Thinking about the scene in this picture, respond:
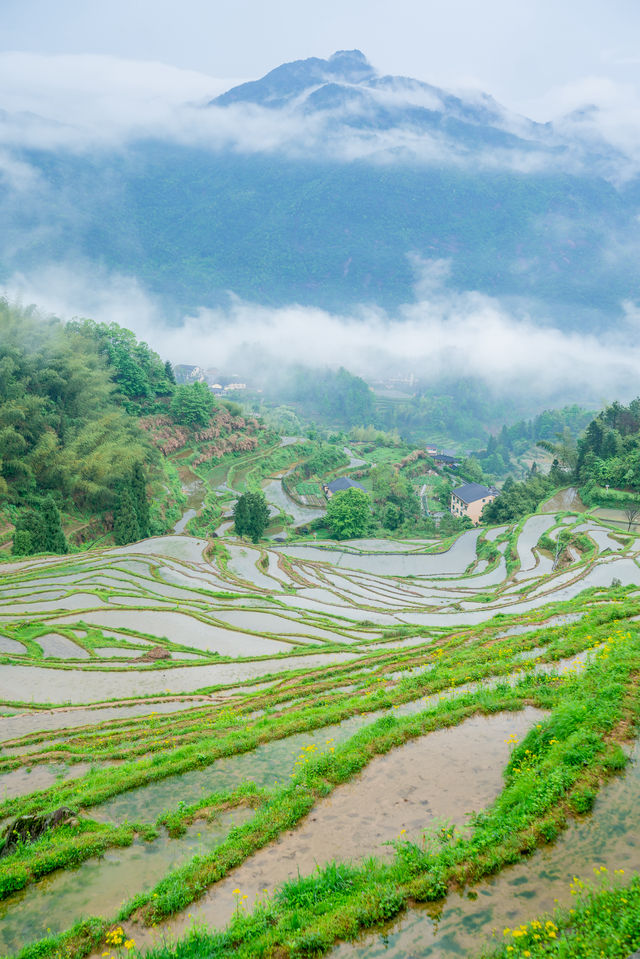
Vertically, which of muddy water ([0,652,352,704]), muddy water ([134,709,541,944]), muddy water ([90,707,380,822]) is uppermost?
muddy water ([134,709,541,944])

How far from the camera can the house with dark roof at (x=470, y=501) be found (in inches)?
2773

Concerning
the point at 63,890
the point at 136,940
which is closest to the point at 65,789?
the point at 63,890

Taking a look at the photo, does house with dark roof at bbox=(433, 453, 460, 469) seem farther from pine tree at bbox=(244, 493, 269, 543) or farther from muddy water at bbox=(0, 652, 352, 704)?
muddy water at bbox=(0, 652, 352, 704)

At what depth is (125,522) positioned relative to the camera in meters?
42.5

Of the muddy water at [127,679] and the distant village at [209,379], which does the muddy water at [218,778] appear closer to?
the muddy water at [127,679]

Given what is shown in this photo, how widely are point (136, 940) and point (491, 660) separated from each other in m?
8.92

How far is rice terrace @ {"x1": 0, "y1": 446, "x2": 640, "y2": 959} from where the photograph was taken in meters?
5.38

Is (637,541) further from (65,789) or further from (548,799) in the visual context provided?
(65,789)

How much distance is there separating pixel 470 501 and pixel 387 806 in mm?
66300

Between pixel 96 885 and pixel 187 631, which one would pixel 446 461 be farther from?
pixel 96 885

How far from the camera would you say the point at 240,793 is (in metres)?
7.93

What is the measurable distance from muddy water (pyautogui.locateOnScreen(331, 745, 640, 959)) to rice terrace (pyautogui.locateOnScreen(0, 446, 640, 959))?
0.07 ft

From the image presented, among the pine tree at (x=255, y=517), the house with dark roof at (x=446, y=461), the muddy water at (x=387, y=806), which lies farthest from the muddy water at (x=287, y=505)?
the muddy water at (x=387, y=806)

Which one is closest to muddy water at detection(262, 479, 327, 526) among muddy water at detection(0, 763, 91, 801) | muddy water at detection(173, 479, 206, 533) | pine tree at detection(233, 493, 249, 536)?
muddy water at detection(173, 479, 206, 533)
